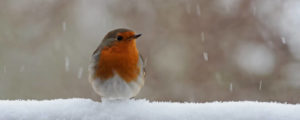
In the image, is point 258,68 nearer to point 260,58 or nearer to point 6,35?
point 260,58

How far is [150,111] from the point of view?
1732 millimetres

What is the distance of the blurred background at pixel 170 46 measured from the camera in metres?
5.59

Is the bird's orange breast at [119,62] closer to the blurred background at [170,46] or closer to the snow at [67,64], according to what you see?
the blurred background at [170,46]

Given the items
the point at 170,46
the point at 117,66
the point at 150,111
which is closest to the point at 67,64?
the point at 170,46

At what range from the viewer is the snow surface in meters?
1.62

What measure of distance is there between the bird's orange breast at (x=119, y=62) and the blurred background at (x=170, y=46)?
3103 millimetres

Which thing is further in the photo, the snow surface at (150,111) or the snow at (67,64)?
the snow at (67,64)

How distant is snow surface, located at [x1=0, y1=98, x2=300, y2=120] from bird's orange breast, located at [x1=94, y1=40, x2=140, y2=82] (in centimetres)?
92

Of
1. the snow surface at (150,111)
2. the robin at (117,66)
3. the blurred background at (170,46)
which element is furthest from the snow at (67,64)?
the snow surface at (150,111)

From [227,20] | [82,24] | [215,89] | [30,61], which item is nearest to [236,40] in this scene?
[227,20]

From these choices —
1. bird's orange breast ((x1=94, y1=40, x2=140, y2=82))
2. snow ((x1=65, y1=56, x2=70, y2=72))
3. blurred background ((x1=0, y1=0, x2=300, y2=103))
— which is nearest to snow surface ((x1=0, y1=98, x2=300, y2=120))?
bird's orange breast ((x1=94, y1=40, x2=140, y2=82))

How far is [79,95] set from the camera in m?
6.22

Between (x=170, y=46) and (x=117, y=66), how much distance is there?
360 cm

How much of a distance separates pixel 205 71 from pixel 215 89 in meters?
0.29
